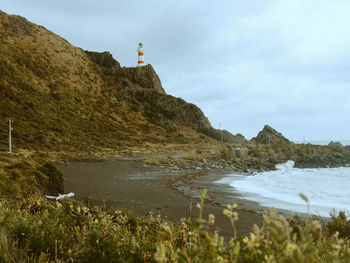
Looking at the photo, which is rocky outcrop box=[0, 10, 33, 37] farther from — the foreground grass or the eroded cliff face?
the foreground grass

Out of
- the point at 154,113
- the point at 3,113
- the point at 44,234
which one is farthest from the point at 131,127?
the point at 44,234

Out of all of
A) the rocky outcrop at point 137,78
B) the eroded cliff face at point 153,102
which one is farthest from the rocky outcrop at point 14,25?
the rocky outcrop at point 137,78

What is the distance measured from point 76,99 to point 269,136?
51.4 metres

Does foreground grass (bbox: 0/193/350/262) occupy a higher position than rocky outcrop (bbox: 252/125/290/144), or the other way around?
rocky outcrop (bbox: 252/125/290/144)

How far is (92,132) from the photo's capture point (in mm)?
51938

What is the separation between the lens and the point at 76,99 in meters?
62.9

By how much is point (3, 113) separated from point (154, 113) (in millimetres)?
41504

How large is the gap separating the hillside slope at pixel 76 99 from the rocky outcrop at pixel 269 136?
7681 millimetres

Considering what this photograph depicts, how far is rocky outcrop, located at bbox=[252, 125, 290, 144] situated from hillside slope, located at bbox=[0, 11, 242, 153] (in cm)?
768

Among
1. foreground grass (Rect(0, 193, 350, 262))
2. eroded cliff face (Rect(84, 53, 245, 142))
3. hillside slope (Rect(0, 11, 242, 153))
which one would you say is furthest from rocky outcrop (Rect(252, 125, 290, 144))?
foreground grass (Rect(0, 193, 350, 262))

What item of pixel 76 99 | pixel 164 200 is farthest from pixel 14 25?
pixel 164 200

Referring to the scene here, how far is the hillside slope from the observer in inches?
1650

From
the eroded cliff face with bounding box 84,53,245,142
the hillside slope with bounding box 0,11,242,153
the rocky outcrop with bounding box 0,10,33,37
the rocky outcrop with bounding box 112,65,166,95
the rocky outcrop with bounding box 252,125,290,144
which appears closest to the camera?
the hillside slope with bounding box 0,11,242,153

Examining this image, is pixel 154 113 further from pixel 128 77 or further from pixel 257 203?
pixel 257 203
